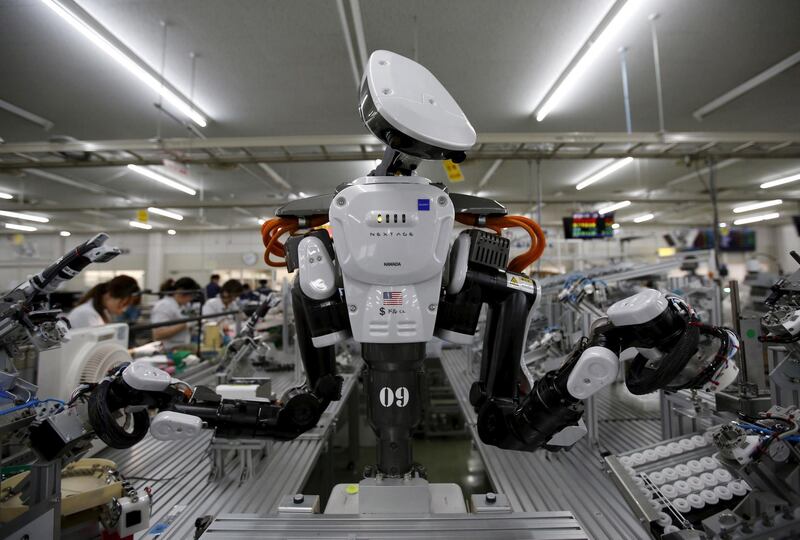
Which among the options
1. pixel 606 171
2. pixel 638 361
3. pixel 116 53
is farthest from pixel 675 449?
pixel 606 171

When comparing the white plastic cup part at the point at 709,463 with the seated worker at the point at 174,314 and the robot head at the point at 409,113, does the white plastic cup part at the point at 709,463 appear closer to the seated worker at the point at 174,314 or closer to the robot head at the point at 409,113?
the robot head at the point at 409,113

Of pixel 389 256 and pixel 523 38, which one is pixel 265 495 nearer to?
pixel 389 256

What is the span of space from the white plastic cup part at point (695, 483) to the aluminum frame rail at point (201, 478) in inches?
69.2

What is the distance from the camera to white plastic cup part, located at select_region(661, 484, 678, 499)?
133 centimetres

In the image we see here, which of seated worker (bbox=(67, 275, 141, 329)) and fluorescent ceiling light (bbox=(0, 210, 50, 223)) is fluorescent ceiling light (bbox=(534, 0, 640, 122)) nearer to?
seated worker (bbox=(67, 275, 141, 329))

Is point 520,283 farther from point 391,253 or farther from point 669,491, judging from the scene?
point 669,491

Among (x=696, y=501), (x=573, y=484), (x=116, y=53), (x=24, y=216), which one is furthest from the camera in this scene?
(x=24, y=216)

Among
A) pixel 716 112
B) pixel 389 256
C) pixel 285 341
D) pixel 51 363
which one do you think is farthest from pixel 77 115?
pixel 716 112

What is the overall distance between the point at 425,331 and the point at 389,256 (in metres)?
0.28

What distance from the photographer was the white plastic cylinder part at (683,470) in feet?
4.67

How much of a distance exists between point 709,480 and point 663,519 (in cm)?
38

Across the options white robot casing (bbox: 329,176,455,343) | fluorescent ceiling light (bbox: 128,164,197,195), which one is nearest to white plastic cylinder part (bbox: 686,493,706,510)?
white robot casing (bbox: 329,176,455,343)

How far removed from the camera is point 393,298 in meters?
1.20

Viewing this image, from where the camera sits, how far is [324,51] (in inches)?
161
